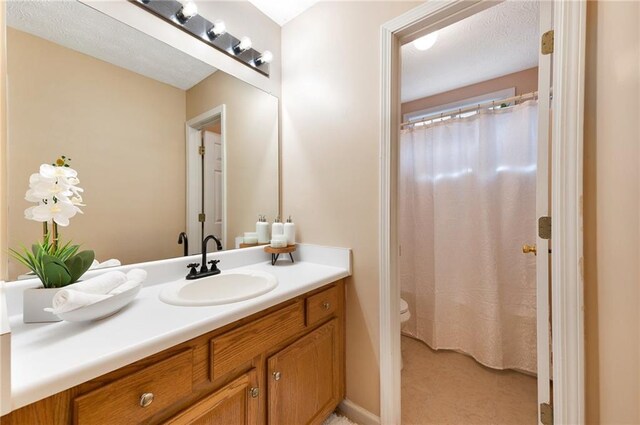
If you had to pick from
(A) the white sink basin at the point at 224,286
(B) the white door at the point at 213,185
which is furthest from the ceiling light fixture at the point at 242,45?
(A) the white sink basin at the point at 224,286

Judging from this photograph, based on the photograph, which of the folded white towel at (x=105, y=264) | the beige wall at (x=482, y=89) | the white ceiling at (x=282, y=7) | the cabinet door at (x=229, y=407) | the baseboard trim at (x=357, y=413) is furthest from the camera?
the beige wall at (x=482, y=89)

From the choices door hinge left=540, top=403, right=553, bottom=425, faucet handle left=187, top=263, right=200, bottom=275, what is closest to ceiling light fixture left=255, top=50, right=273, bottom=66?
faucet handle left=187, top=263, right=200, bottom=275

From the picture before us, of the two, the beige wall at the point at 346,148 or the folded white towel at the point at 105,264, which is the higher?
the beige wall at the point at 346,148

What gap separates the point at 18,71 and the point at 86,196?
0.45 metres

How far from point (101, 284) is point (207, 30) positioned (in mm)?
1346

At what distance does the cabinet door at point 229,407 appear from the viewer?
760 millimetres

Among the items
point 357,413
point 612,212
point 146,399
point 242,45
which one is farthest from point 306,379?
point 242,45

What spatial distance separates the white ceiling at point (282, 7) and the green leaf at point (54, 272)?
5.56 feet

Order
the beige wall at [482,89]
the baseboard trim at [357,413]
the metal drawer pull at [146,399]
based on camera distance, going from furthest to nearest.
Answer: the beige wall at [482,89] → the baseboard trim at [357,413] → the metal drawer pull at [146,399]

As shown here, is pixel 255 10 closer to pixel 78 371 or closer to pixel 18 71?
pixel 18 71

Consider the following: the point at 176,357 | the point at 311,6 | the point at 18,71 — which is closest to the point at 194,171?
the point at 18,71

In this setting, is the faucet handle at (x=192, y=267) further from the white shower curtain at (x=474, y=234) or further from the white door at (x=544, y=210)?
the white shower curtain at (x=474, y=234)

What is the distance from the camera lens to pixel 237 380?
89 centimetres

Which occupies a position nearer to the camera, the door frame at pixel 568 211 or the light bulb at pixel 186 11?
the door frame at pixel 568 211
